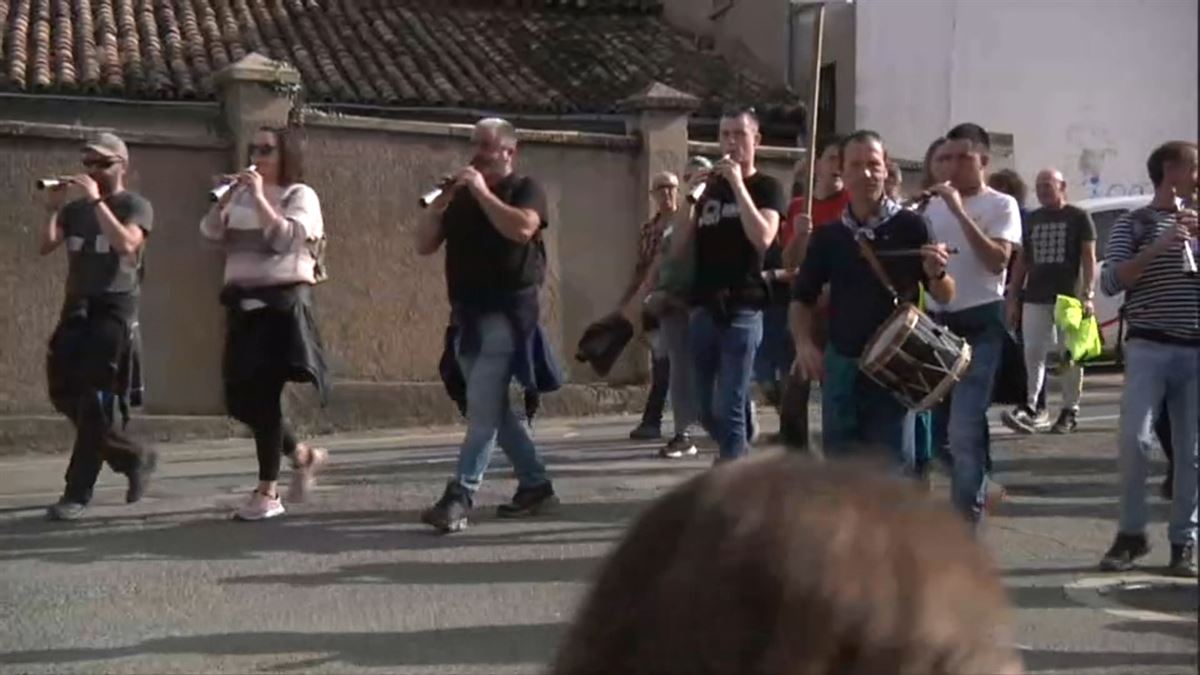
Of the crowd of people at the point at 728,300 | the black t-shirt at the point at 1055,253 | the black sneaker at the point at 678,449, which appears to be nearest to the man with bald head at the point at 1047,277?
the black t-shirt at the point at 1055,253

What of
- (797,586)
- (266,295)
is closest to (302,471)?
(266,295)

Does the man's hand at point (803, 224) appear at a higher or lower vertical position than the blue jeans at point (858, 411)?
higher

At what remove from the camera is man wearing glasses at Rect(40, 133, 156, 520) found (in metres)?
7.72

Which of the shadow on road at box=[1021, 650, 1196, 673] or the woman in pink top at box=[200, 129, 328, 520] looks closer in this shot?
the shadow on road at box=[1021, 650, 1196, 673]

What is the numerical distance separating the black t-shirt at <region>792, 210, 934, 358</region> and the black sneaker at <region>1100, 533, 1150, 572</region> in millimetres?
1291

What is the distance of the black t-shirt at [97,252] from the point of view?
773 centimetres

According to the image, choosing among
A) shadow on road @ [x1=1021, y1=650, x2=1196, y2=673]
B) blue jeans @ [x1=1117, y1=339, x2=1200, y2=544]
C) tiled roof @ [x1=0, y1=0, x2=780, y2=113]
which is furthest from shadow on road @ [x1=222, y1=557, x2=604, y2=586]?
tiled roof @ [x1=0, y1=0, x2=780, y2=113]

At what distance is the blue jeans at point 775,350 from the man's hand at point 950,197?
3057mm

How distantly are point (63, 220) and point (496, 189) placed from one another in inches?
82.5

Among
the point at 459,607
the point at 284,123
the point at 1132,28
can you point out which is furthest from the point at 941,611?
the point at 1132,28

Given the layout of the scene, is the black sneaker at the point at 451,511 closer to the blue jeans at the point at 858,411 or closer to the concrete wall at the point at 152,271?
the blue jeans at the point at 858,411

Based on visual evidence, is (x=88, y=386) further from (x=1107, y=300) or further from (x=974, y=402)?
(x=1107, y=300)

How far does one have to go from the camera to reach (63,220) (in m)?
7.86

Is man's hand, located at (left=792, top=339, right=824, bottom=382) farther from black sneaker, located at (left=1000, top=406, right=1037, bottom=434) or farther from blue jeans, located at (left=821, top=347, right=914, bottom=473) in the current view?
black sneaker, located at (left=1000, top=406, right=1037, bottom=434)
